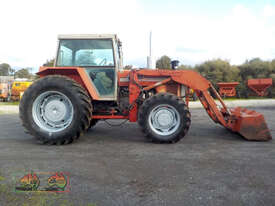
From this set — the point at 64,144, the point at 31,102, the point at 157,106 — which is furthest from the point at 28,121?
the point at 157,106

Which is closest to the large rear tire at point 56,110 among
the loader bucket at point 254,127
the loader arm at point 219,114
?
the loader arm at point 219,114

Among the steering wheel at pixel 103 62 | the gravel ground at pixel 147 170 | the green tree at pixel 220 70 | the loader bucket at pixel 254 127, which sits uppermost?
the green tree at pixel 220 70

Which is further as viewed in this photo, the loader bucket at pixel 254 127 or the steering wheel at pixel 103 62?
the steering wheel at pixel 103 62

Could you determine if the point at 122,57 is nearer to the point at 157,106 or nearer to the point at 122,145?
the point at 157,106

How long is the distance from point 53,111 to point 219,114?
3.48m

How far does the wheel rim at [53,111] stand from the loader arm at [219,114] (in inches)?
67.5

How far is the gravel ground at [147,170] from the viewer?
2.01 metres

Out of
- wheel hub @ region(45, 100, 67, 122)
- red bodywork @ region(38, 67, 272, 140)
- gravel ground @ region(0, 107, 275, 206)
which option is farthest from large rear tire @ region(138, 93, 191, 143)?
wheel hub @ region(45, 100, 67, 122)

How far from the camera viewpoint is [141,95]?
172 inches

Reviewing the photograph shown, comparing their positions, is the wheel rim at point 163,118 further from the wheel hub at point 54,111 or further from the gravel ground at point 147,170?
the wheel hub at point 54,111

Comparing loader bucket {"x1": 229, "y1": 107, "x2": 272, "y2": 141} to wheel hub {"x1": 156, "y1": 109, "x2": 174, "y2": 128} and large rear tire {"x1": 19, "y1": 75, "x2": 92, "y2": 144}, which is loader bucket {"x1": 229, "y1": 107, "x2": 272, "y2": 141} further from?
large rear tire {"x1": 19, "y1": 75, "x2": 92, "y2": 144}

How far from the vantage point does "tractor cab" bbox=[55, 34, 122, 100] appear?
4438 mm

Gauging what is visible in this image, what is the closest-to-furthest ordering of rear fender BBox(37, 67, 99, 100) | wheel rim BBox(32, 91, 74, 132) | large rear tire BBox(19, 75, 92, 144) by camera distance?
large rear tire BBox(19, 75, 92, 144), wheel rim BBox(32, 91, 74, 132), rear fender BBox(37, 67, 99, 100)

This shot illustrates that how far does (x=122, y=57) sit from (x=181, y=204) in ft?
13.7
